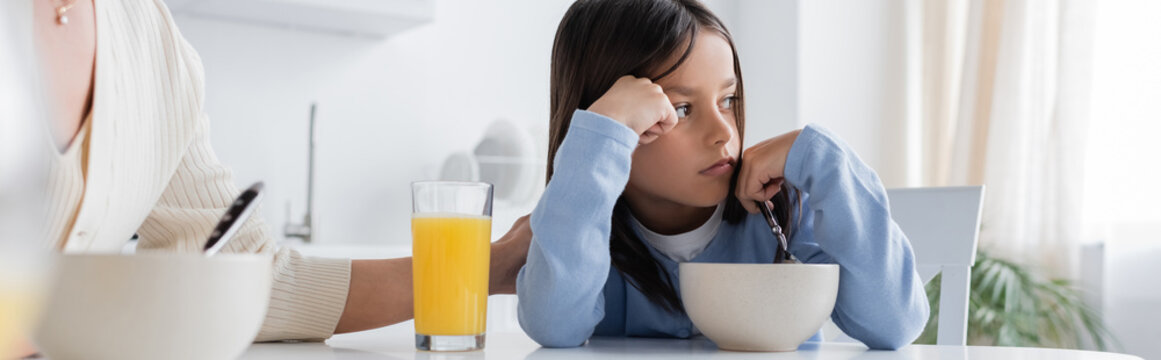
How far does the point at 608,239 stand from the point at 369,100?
2384 millimetres

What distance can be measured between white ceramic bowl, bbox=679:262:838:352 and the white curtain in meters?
2.35

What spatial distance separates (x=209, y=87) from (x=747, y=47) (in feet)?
6.27

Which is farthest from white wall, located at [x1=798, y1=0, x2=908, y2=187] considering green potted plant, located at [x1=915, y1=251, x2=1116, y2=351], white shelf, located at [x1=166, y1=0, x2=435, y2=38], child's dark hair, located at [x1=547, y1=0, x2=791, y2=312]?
child's dark hair, located at [x1=547, y1=0, x2=791, y2=312]

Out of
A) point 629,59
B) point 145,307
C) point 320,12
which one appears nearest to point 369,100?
point 320,12

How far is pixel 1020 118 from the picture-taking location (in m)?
2.93

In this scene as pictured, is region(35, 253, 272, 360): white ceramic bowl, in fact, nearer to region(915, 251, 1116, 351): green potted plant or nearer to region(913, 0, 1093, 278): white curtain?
region(915, 251, 1116, 351): green potted plant

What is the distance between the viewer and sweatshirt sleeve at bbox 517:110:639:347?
851mm

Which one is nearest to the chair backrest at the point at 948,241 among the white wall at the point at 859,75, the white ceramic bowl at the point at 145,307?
the white ceramic bowl at the point at 145,307

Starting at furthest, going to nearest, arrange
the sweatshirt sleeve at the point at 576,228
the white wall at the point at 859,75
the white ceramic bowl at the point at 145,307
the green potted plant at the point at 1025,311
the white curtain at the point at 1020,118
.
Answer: the white wall at the point at 859,75 < the white curtain at the point at 1020,118 < the green potted plant at the point at 1025,311 < the sweatshirt sleeve at the point at 576,228 < the white ceramic bowl at the point at 145,307

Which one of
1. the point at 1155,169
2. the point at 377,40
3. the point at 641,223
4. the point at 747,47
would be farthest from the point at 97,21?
the point at 747,47

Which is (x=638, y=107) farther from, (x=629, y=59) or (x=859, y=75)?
(x=859, y=75)

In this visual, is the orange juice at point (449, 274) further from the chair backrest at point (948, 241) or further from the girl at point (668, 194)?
the chair backrest at point (948, 241)

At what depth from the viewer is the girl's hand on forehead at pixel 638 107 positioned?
915 mm

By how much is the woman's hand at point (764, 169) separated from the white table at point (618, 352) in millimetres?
174
